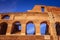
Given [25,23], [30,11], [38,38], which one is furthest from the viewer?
[30,11]

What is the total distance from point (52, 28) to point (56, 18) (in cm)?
188

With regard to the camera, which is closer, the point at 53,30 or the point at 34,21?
the point at 53,30

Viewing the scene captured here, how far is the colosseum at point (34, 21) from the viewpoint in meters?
17.7

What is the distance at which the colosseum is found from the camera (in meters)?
17.7

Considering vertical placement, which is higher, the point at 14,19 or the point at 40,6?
the point at 40,6

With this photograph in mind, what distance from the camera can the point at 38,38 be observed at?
17438mm

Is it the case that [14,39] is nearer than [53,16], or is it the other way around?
[14,39]

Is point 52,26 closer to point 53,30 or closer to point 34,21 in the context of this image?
point 53,30

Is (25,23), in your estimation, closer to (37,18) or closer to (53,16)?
(37,18)

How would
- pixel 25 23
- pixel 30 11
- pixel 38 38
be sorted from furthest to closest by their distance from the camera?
pixel 30 11
pixel 25 23
pixel 38 38

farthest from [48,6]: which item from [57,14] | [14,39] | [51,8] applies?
[14,39]

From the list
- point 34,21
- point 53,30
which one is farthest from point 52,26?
point 34,21

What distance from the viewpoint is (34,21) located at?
19000 mm

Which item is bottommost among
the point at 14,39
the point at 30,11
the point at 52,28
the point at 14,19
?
the point at 14,39
